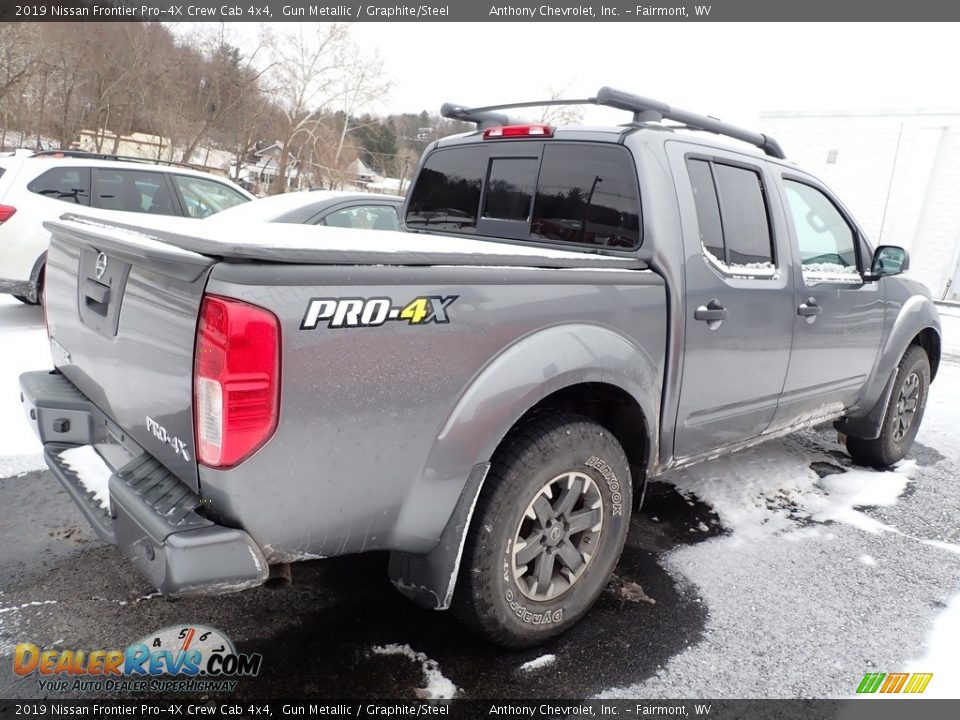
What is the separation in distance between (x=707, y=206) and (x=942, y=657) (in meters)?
2.13

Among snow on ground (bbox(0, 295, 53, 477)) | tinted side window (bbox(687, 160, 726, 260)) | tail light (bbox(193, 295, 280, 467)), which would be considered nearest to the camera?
tail light (bbox(193, 295, 280, 467))

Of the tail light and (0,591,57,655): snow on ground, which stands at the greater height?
the tail light

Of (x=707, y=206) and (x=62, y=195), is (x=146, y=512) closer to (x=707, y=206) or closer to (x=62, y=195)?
(x=707, y=206)

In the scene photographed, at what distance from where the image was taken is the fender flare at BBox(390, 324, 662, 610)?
6.37ft

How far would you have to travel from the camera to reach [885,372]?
4281 mm

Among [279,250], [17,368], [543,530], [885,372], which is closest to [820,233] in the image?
[885,372]

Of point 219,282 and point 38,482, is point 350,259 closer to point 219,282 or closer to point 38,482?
point 219,282

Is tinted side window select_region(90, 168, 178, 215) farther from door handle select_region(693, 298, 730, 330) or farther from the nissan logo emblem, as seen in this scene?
door handle select_region(693, 298, 730, 330)

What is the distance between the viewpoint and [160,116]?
3353 centimetres

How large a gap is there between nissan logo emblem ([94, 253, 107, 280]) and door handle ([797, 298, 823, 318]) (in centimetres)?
320

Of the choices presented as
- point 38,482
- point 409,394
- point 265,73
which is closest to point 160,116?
point 265,73

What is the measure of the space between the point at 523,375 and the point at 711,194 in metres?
1.52

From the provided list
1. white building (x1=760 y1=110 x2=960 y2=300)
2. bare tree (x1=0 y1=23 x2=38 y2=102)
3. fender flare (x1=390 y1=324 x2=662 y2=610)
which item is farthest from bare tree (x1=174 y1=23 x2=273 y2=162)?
fender flare (x1=390 y1=324 x2=662 y2=610)

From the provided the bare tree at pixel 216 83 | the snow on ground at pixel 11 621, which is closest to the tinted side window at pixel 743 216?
the snow on ground at pixel 11 621
